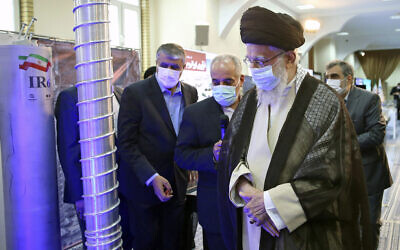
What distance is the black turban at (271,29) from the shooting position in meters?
1.44

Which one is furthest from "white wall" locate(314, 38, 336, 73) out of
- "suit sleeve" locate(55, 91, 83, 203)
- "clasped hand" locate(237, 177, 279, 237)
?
"clasped hand" locate(237, 177, 279, 237)

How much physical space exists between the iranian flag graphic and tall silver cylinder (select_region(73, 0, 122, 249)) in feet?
2.37

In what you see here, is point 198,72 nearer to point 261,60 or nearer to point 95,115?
point 261,60

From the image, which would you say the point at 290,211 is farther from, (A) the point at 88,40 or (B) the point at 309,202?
(A) the point at 88,40

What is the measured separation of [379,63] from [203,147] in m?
25.9

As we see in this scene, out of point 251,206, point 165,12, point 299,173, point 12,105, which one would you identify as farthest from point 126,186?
point 165,12

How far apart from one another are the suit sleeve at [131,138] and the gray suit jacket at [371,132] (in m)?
1.62

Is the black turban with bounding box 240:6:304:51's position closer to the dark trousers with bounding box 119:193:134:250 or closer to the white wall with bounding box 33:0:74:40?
the dark trousers with bounding box 119:193:134:250

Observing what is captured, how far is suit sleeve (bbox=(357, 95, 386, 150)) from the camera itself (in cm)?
291

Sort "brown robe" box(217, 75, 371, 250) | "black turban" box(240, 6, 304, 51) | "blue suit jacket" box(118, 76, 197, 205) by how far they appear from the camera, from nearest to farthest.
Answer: "brown robe" box(217, 75, 371, 250) < "black turban" box(240, 6, 304, 51) < "blue suit jacket" box(118, 76, 197, 205)

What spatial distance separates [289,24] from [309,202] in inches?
25.5

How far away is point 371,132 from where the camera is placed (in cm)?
293

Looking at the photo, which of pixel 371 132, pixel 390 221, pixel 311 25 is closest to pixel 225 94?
pixel 371 132

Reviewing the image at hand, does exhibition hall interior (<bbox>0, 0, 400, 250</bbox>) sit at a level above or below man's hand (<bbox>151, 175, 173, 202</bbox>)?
above
